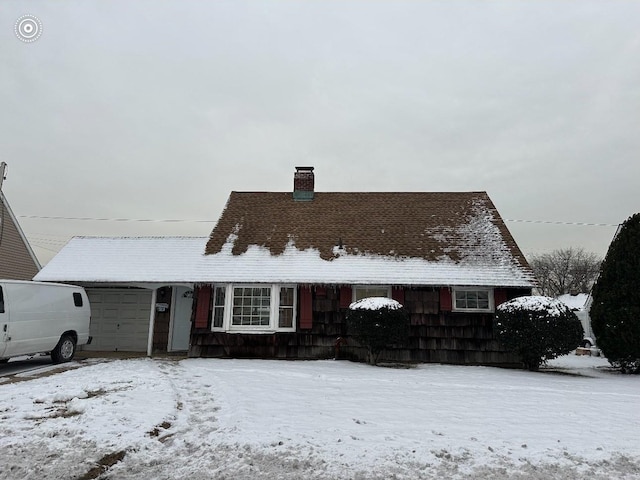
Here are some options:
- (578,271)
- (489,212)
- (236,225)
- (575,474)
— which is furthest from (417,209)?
(578,271)

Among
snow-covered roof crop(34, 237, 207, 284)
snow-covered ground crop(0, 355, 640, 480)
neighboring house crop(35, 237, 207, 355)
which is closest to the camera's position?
snow-covered ground crop(0, 355, 640, 480)

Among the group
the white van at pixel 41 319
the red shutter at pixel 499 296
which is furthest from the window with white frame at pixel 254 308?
the red shutter at pixel 499 296

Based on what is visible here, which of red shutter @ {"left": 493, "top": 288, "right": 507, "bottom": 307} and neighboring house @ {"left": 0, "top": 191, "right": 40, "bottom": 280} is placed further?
neighboring house @ {"left": 0, "top": 191, "right": 40, "bottom": 280}

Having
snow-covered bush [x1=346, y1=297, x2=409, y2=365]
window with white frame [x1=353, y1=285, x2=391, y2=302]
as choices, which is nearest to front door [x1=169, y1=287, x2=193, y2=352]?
window with white frame [x1=353, y1=285, x2=391, y2=302]

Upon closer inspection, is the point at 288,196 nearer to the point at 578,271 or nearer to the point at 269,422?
the point at 269,422

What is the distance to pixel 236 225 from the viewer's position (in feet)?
50.0

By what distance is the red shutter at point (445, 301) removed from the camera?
1249cm

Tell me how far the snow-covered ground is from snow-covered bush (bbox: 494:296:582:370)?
1862 mm

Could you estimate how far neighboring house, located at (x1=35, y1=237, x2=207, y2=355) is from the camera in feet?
47.7

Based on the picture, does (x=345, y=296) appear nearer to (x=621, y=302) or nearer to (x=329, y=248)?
(x=329, y=248)

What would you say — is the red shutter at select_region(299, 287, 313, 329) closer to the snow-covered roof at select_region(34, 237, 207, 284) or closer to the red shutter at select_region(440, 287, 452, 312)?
the snow-covered roof at select_region(34, 237, 207, 284)

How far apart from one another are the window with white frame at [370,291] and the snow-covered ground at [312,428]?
14.7 ft

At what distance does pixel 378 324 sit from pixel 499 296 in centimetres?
404

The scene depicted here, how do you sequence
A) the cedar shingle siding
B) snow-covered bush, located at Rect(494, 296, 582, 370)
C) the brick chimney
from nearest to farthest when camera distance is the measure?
snow-covered bush, located at Rect(494, 296, 582, 370) → the cedar shingle siding → the brick chimney
